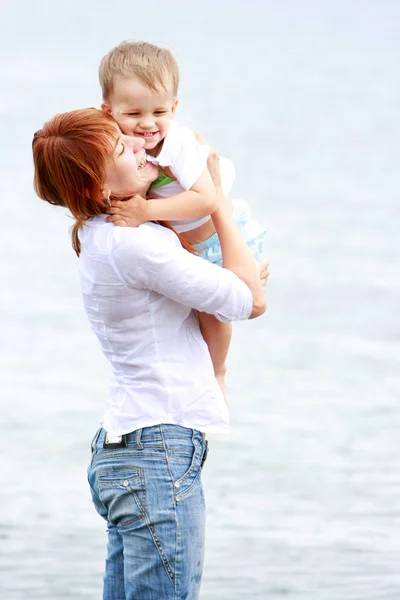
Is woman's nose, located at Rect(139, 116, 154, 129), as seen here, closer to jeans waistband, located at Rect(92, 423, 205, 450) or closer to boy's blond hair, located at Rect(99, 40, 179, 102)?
boy's blond hair, located at Rect(99, 40, 179, 102)

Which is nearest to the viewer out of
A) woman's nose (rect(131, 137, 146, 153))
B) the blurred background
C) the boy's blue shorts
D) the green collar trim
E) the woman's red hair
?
the woman's red hair

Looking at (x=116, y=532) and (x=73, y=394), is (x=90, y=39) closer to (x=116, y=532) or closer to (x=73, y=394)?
(x=73, y=394)

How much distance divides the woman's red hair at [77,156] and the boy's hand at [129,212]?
0.08ft

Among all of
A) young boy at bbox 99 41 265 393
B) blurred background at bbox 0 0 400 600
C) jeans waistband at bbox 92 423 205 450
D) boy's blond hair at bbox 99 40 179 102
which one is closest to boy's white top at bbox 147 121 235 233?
young boy at bbox 99 41 265 393

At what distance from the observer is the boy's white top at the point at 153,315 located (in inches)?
89.9

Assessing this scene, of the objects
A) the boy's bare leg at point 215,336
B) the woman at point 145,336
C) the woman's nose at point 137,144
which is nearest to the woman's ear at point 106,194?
the woman at point 145,336

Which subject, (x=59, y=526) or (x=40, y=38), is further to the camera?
(x=40, y=38)

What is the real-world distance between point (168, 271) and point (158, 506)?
1.46ft

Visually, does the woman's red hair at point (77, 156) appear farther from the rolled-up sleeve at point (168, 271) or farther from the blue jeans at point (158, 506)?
the blue jeans at point (158, 506)

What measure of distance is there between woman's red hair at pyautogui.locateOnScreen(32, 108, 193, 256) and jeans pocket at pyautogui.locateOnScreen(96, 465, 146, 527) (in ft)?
1.61

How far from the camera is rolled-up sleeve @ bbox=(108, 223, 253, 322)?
2.27 m

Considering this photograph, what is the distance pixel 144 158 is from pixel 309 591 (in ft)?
6.35

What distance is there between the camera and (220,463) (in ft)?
16.3

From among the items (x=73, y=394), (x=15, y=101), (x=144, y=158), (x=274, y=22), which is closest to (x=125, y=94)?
(x=144, y=158)
